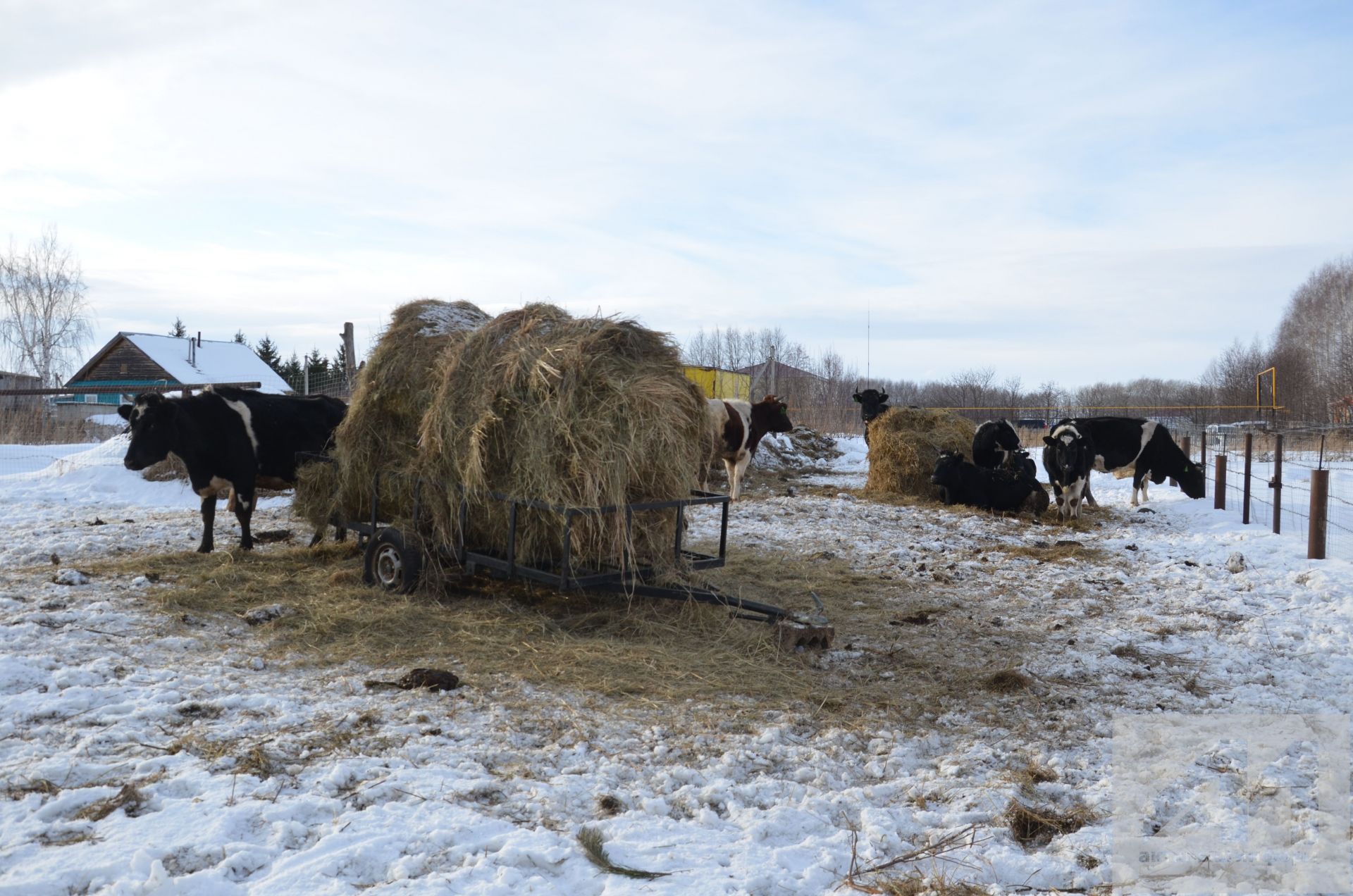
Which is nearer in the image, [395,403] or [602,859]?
[602,859]

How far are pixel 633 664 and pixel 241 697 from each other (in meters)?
2.12

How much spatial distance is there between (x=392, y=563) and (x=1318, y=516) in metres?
8.52

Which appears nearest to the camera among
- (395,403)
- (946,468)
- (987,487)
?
(395,403)

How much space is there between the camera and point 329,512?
7.97 meters

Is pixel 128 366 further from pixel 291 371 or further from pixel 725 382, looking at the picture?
pixel 725 382

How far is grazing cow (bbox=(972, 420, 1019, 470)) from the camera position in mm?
15258

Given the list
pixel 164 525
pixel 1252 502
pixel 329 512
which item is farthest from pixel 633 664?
pixel 1252 502

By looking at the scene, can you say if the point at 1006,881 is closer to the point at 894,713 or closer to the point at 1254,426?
the point at 894,713

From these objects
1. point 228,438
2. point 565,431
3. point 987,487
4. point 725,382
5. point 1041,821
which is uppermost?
point 725,382

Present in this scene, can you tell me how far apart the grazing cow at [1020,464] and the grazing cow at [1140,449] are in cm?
99

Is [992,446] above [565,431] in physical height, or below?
below

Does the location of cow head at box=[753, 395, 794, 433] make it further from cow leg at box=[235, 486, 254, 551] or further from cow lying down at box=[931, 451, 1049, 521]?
cow leg at box=[235, 486, 254, 551]

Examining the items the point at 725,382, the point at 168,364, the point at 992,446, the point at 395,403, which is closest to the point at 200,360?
the point at 168,364

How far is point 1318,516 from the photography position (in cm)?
853
